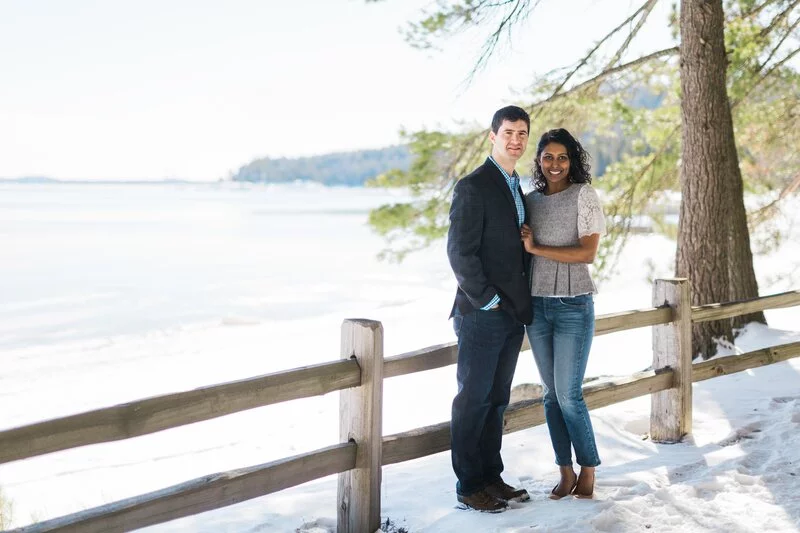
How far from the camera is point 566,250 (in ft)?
12.2

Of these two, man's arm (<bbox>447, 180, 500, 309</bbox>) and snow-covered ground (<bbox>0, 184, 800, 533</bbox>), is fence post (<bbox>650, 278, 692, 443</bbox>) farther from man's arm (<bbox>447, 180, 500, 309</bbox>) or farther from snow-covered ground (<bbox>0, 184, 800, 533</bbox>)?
man's arm (<bbox>447, 180, 500, 309</bbox>)

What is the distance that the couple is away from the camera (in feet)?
11.9

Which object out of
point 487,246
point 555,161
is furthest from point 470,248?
point 555,161

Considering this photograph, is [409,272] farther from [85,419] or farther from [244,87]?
[244,87]

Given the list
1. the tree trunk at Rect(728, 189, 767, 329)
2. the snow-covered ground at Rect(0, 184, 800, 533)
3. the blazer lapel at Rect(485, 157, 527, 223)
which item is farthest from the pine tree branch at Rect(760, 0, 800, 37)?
the blazer lapel at Rect(485, 157, 527, 223)

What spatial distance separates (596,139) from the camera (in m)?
11.9

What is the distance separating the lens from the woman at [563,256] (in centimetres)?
375

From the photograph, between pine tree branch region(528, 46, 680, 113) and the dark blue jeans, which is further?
pine tree branch region(528, 46, 680, 113)

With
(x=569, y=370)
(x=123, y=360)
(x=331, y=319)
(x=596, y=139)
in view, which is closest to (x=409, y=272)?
(x=331, y=319)

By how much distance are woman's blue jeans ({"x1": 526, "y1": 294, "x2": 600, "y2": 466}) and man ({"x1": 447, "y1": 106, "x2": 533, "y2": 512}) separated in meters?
0.14

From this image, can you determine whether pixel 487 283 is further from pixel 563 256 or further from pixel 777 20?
pixel 777 20

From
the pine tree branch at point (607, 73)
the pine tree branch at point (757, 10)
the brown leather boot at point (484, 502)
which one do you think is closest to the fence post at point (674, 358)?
the brown leather boot at point (484, 502)

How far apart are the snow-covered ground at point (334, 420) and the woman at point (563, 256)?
0.76 meters

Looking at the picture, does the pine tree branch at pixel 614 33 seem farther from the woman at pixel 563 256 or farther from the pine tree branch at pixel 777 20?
the woman at pixel 563 256
